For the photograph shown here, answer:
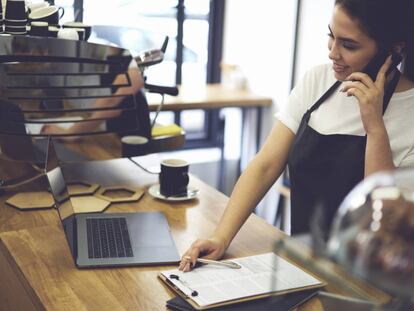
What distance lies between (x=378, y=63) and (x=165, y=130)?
0.89m

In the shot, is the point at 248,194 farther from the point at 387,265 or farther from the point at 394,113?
the point at 387,265

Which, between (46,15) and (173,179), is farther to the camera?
(46,15)

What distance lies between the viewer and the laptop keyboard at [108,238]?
5.03 feet

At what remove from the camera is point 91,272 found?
144 cm

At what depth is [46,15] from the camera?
2076mm

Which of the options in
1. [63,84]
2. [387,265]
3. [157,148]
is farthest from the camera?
[157,148]

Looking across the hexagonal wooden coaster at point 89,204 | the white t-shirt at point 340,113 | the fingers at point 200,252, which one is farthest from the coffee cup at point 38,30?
the fingers at point 200,252

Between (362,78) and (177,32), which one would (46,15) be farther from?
(177,32)

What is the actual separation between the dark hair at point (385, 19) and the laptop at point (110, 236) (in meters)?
0.72

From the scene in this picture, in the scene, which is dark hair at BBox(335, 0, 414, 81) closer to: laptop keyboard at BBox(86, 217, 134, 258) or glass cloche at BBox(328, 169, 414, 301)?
laptop keyboard at BBox(86, 217, 134, 258)

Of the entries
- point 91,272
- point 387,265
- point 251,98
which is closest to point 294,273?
point 91,272

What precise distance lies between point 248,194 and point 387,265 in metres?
1.08

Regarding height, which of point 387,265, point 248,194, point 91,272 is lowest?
point 91,272

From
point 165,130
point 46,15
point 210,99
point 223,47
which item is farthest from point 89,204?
point 223,47
